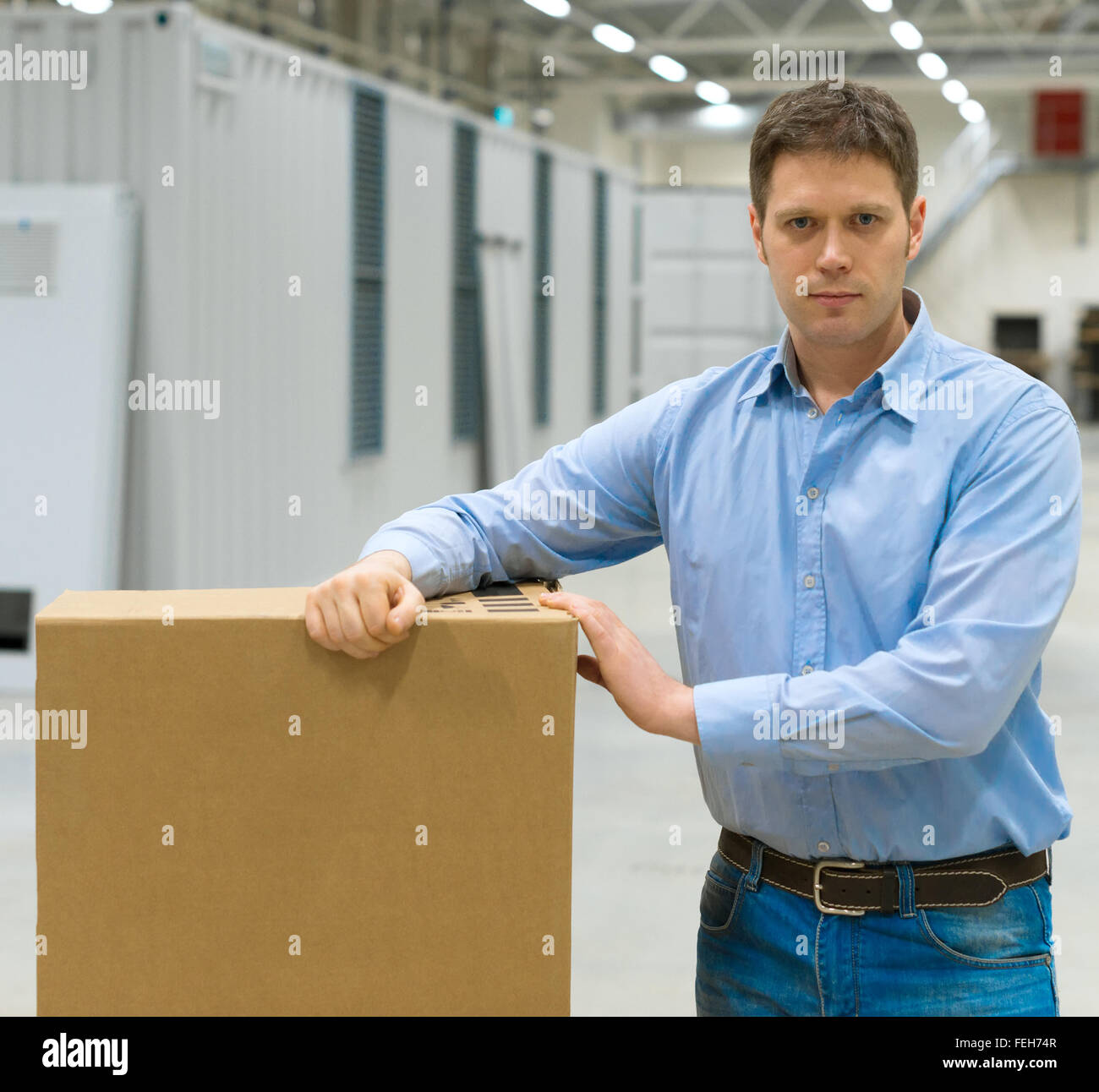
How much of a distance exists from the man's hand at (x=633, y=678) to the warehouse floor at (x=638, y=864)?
223 centimetres

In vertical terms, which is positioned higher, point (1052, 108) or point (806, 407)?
point (1052, 108)

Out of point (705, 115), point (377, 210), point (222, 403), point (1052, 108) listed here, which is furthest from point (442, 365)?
point (1052, 108)

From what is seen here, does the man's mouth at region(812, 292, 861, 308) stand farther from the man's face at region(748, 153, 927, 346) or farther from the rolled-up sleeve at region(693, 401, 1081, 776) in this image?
the rolled-up sleeve at region(693, 401, 1081, 776)

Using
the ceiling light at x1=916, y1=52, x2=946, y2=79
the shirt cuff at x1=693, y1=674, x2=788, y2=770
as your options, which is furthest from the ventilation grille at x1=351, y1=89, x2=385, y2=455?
the ceiling light at x1=916, y1=52, x2=946, y2=79

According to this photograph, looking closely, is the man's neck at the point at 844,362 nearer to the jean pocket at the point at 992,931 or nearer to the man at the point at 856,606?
the man at the point at 856,606

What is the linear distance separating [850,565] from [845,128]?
0.53 m

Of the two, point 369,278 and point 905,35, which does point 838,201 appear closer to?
point 369,278

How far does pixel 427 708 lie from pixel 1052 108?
2570 cm

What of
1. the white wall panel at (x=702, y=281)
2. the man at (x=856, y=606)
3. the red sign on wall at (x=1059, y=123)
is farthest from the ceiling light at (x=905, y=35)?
the man at (x=856, y=606)

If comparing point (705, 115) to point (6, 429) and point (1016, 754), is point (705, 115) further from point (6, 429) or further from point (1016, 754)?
point (1016, 754)

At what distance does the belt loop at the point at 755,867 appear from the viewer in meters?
1.86

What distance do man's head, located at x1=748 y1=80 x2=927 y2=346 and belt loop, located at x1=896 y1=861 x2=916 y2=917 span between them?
67 cm

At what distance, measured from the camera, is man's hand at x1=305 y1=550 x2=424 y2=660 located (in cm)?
145

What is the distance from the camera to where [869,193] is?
5.51ft
